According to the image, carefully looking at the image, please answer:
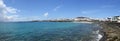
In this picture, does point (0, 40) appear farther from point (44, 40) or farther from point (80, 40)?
point (80, 40)

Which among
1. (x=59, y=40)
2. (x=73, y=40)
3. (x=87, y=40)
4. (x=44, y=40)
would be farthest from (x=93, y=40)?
(x=44, y=40)

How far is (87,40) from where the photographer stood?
33.7 metres

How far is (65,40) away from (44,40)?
398cm

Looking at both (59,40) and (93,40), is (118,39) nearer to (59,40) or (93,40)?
(93,40)

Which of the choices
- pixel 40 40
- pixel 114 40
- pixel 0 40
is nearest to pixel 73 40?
pixel 40 40

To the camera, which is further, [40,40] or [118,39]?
[40,40]

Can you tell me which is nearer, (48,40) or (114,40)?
(114,40)

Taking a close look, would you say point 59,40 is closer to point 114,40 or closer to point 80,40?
point 80,40

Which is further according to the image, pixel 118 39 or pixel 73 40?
pixel 73 40

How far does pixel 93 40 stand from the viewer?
33562 millimetres

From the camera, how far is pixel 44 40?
3475 centimetres

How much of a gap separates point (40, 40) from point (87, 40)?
8645mm

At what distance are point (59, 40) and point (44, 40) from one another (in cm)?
289

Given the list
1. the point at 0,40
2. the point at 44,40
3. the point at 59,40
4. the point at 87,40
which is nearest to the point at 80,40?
the point at 87,40
